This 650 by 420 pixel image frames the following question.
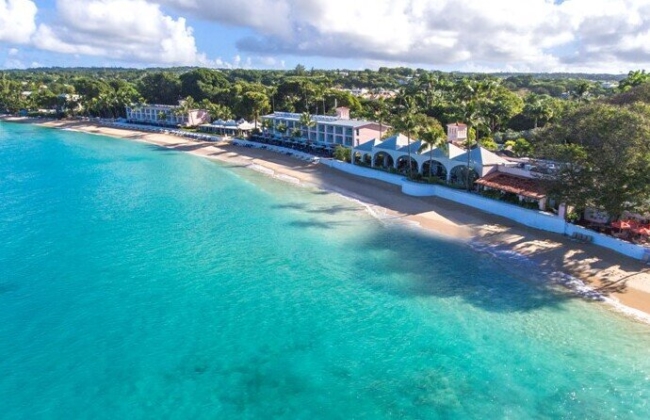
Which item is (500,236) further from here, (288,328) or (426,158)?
(288,328)

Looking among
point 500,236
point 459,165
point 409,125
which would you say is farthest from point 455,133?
point 500,236

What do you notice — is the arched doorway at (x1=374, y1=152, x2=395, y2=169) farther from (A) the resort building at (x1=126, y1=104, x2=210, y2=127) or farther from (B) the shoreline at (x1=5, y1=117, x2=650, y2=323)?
(A) the resort building at (x1=126, y1=104, x2=210, y2=127)

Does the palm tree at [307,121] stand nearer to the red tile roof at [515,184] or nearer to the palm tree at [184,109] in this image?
the red tile roof at [515,184]

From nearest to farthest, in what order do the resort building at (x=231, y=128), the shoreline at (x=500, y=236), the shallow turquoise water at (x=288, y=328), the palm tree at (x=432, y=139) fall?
the shallow turquoise water at (x=288, y=328) → the shoreline at (x=500, y=236) → the palm tree at (x=432, y=139) → the resort building at (x=231, y=128)

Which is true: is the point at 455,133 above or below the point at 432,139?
above

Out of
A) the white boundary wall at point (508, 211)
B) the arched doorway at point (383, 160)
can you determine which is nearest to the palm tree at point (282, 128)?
the white boundary wall at point (508, 211)

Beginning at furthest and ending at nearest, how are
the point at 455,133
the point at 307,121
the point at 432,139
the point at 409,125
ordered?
1. the point at 307,121
2. the point at 455,133
3. the point at 409,125
4. the point at 432,139

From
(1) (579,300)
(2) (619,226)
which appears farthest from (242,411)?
(2) (619,226)
